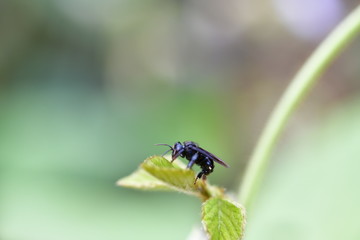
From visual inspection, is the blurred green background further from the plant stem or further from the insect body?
the insect body

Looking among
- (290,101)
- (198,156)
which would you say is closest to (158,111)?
(290,101)

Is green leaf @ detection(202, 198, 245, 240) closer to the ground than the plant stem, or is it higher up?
closer to the ground

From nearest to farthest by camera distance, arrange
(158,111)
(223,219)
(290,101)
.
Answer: (223,219)
(290,101)
(158,111)

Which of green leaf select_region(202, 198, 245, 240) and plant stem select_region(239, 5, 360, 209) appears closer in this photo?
green leaf select_region(202, 198, 245, 240)

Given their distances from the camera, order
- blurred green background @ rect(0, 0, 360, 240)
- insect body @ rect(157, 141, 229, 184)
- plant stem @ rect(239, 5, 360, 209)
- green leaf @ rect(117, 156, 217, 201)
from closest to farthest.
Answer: green leaf @ rect(117, 156, 217, 201) → insect body @ rect(157, 141, 229, 184) → plant stem @ rect(239, 5, 360, 209) → blurred green background @ rect(0, 0, 360, 240)

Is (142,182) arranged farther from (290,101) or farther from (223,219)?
(290,101)

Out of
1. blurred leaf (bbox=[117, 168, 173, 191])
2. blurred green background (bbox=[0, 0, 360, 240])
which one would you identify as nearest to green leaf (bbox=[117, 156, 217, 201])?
blurred leaf (bbox=[117, 168, 173, 191])
